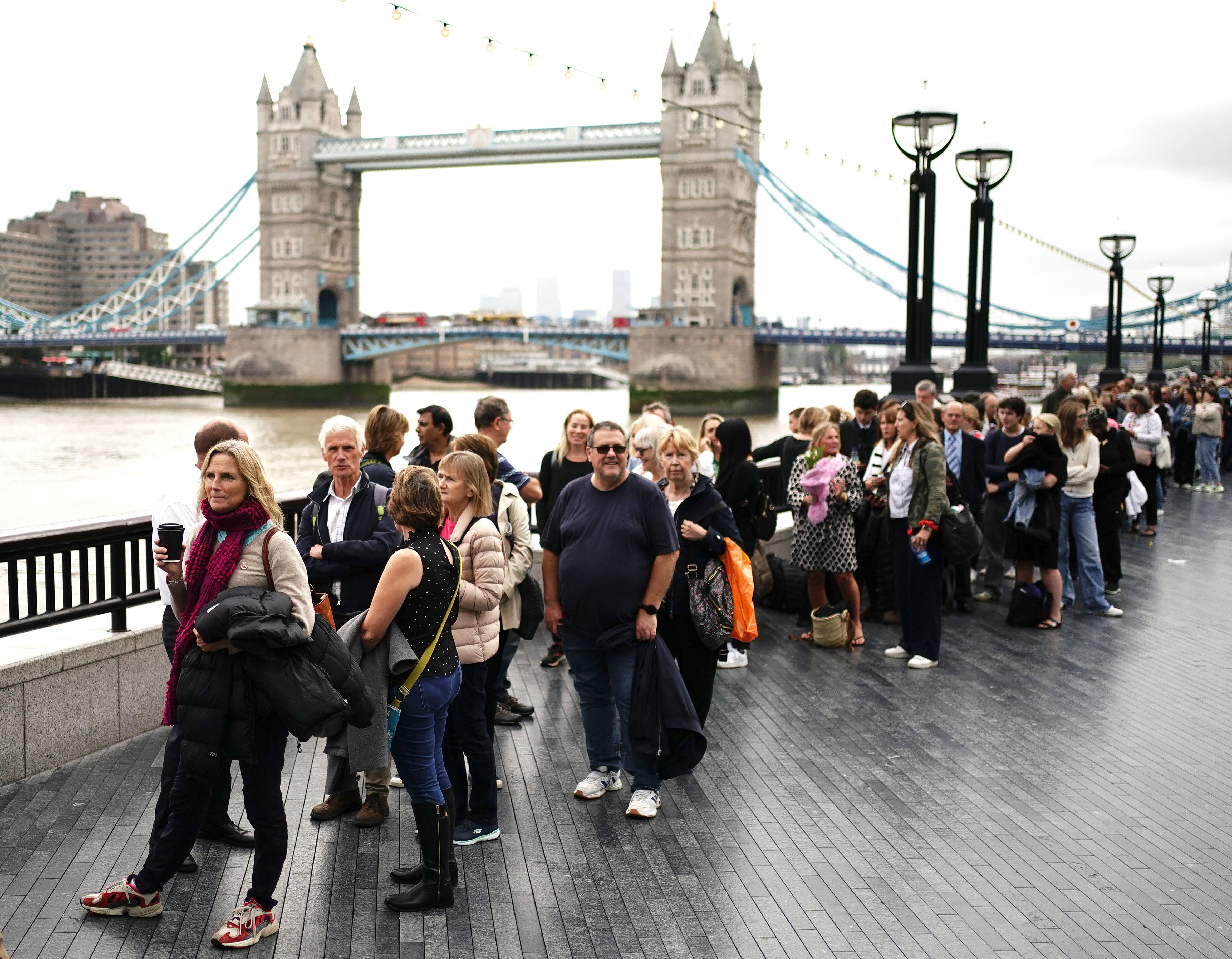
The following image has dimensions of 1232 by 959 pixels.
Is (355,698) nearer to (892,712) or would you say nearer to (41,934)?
(41,934)

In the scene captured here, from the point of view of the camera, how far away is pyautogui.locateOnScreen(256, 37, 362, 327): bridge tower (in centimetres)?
7181

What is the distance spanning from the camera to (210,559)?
11.2ft

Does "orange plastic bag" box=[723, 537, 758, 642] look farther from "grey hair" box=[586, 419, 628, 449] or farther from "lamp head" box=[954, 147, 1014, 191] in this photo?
"lamp head" box=[954, 147, 1014, 191]

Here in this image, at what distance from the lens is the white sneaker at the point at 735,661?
649cm

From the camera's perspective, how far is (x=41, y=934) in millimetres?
3389

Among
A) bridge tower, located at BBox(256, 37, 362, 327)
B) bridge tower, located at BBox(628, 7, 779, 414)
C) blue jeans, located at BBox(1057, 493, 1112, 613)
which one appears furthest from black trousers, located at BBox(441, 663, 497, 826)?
bridge tower, located at BBox(256, 37, 362, 327)

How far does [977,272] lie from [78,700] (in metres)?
9.17

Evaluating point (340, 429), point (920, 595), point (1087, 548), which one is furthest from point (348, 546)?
point (1087, 548)

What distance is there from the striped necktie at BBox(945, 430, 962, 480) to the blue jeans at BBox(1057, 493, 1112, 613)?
2.63 ft

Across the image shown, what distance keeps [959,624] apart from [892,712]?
2132mm

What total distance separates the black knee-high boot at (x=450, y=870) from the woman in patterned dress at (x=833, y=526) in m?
3.58

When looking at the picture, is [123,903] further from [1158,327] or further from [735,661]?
[1158,327]

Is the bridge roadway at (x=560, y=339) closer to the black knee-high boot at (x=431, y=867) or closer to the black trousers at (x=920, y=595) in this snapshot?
the black trousers at (x=920, y=595)

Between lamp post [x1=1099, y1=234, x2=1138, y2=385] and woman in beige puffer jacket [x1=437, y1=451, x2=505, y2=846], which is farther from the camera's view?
lamp post [x1=1099, y1=234, x2=1138, y2=385]
